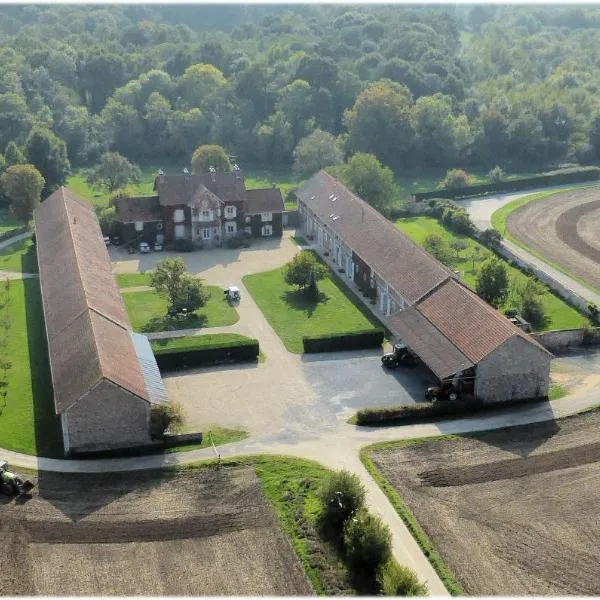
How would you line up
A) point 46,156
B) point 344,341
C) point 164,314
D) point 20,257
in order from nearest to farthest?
point 344,341 < point 164,314 < point 20,257 < point 46,156

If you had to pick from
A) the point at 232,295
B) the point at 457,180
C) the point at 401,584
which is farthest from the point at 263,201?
the point at 401,584

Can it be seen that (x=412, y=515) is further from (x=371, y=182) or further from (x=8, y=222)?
(x=8, y=222)

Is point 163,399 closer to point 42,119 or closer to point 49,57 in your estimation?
point 42,119

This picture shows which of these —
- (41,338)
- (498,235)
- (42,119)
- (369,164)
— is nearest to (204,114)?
(42,119)

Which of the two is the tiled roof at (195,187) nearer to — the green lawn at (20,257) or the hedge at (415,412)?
the green lawn at (20,257)

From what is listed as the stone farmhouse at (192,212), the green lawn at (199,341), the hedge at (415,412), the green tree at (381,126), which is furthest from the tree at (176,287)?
the green tree at (381,126)

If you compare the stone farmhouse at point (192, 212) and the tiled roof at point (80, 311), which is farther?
the stone farmhouse at point (192, 212)
